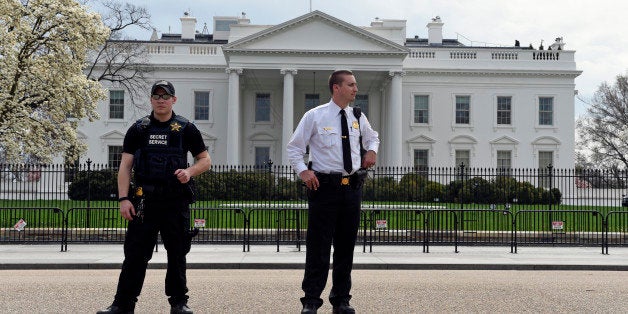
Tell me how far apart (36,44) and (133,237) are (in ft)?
85.7

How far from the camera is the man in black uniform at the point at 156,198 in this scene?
5176 millimetres

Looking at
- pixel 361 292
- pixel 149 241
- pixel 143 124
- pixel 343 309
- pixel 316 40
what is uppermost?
pixel 316 40

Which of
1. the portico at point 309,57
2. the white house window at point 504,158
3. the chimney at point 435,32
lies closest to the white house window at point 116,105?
the portico at point 309,57

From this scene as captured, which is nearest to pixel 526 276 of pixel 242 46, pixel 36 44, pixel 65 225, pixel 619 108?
pixel 65 225

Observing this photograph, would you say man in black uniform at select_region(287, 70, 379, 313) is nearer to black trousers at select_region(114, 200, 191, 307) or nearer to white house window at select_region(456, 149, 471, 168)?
black trousers at select_region(114, 200, 191, 307)

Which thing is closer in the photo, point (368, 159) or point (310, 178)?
point (310, 178)

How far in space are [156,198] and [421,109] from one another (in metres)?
47.1

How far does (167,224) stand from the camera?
5223 mm

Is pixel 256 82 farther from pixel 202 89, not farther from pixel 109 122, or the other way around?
pixel 109 122

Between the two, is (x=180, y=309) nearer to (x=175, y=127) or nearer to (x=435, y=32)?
(x=175, y=127)

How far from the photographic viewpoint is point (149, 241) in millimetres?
5250

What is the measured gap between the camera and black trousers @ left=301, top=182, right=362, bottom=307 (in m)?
5.32

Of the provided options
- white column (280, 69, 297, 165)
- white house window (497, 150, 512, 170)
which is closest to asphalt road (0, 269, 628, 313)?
white column (280, 69, 297, 165)

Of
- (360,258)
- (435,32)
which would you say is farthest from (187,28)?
(360,258)
